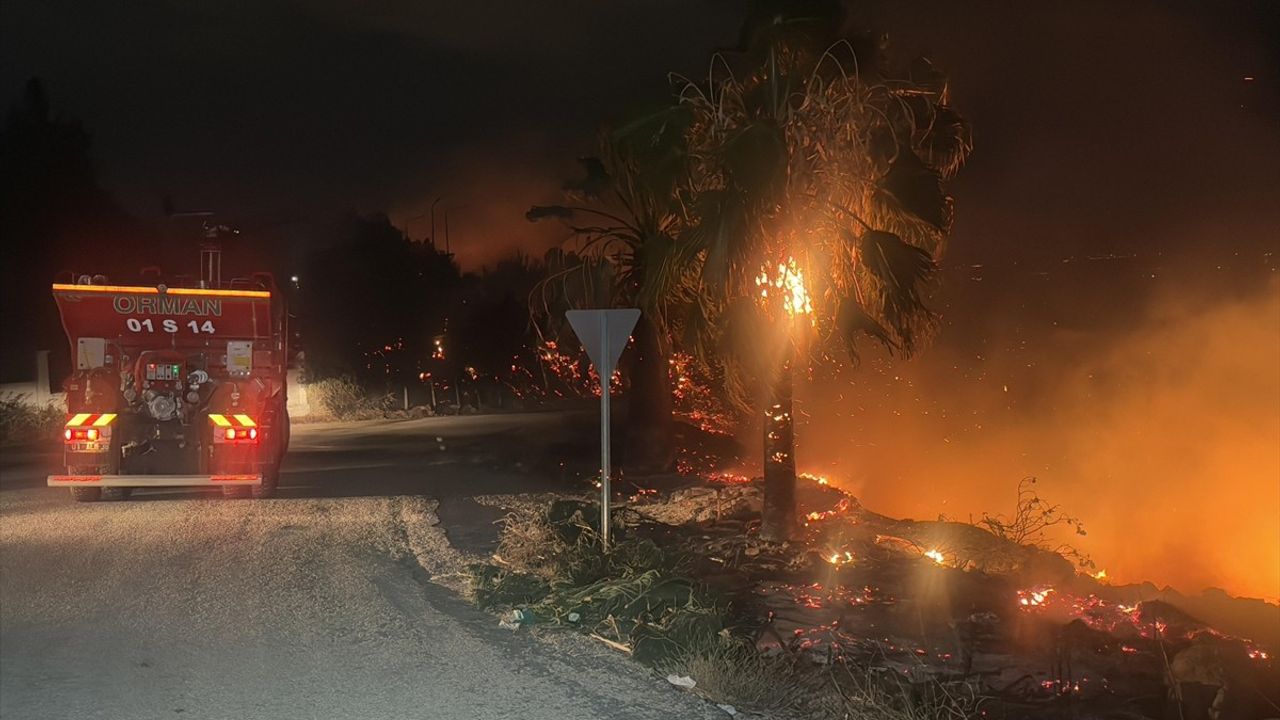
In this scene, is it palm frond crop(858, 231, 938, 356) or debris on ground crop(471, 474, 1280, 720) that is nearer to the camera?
debris on ground crop(471, 474, 1280, 720)

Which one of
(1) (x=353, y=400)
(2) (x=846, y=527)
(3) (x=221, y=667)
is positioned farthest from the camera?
(1) (x=353, y=400)

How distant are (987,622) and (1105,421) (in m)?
19.5

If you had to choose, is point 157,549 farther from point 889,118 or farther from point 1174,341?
point 1174,341

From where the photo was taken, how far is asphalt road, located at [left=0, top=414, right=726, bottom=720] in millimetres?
6344

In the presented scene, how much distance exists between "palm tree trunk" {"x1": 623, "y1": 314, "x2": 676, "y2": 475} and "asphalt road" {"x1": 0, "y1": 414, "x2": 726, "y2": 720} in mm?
4159

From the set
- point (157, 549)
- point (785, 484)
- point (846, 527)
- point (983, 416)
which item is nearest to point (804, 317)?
point (785, 484)

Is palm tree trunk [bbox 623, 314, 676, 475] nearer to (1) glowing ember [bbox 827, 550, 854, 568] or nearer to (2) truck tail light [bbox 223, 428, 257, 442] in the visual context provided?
(2) truck tail light [bbox 223, 428, 257, 442]

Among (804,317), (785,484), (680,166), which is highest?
(680,166)

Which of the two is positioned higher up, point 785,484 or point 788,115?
point 788,115

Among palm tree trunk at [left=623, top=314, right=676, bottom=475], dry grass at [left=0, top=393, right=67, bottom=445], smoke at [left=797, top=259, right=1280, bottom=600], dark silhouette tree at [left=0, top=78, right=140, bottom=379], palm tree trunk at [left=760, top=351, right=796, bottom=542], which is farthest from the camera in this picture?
dark silhouette tree at [left=0, top=78, right=140, bottom=379]

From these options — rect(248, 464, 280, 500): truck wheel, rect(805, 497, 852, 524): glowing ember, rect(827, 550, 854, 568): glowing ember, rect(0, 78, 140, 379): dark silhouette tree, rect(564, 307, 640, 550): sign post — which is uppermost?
rect(0, 78, 140, 379): dark silhouette tree

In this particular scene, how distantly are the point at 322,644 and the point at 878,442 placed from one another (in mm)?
20260

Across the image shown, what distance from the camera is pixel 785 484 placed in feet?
37.8

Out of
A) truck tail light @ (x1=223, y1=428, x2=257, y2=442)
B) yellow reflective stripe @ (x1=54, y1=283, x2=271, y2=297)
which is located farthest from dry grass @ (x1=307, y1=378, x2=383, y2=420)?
truck tail light @ (x1=223, y1=428, x2=257, y2=442)
